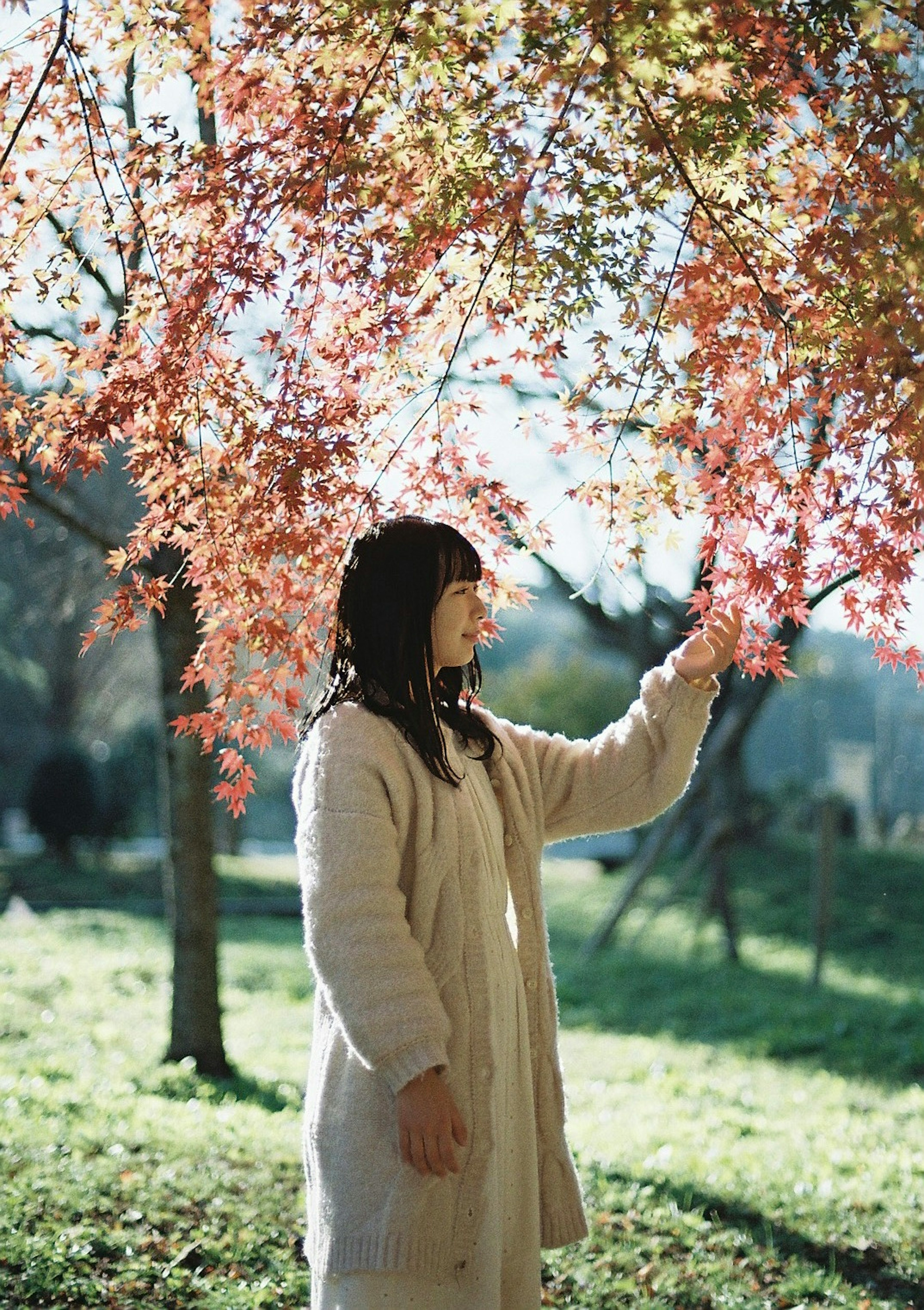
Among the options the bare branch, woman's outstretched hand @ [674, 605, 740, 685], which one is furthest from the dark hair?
the bare branch

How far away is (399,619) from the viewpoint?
8.05 feet

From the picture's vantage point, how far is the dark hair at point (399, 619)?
243 centimetres

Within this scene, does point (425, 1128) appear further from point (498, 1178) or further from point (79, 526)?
point (79, 526)

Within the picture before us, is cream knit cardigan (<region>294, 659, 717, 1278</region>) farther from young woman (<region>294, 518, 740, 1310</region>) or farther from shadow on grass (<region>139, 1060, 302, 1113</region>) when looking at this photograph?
shadow on grass (<region>139, 1060, 302, 1113</region>)

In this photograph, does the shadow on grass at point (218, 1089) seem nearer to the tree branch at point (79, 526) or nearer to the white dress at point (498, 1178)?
the tree branch at point (79, 526)

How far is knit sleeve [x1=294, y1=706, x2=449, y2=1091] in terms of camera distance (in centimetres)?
212

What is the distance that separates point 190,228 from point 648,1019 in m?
7.67

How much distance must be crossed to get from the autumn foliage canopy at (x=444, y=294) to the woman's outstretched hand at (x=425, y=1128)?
1.02 metres

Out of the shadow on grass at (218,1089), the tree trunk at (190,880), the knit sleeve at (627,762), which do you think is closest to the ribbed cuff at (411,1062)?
the knit sleeve at (627,762)

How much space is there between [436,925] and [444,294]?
161cm

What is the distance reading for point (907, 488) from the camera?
2.69 metres

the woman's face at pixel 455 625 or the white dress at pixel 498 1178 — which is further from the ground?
the woman's face at pixel 455 625

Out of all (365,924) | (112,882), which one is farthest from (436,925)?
(112,882)

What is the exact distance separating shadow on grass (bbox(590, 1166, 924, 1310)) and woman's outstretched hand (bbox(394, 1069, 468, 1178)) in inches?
93.7
